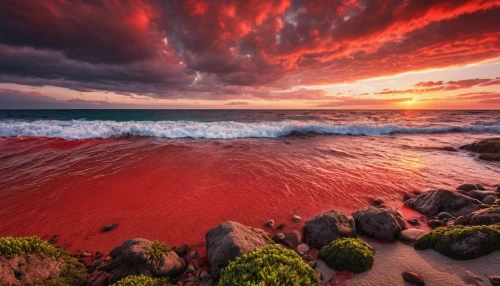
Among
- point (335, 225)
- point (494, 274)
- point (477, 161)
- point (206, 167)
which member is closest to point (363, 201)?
point (335, 225)

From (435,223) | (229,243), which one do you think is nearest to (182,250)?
(229,243)

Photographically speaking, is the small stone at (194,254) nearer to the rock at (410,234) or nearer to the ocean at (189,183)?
the ocean at (189,183)

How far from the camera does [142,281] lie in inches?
149

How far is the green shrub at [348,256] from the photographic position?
14.8 ft

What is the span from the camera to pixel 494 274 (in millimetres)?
4008

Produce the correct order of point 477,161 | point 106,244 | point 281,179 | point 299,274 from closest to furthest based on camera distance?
point 299,274
point 106,244
point 281,179
point 477,161

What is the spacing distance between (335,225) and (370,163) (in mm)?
9145

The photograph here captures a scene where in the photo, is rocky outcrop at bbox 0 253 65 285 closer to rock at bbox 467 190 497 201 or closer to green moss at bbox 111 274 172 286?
green moss at bbox 111 274 172 286

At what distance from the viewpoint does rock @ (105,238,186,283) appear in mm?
4270

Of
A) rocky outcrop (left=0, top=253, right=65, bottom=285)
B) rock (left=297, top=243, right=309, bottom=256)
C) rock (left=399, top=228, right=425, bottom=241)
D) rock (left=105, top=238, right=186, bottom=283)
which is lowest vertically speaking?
rock (left=297, top=243, right=309, bottom=256)

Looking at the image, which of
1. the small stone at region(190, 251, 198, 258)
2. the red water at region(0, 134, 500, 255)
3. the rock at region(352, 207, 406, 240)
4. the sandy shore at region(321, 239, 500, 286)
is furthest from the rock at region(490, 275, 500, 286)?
the small stone at region(190, 251, 198, 258)

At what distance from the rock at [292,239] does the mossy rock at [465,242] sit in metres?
3.04

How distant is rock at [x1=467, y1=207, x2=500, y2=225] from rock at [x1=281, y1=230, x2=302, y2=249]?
202 inches

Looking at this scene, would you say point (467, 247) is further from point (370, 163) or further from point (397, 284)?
point (370, 163)
